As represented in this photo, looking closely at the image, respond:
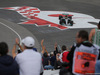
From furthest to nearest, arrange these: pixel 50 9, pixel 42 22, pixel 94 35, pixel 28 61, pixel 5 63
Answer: pixel 50 9, pixel 42 22, pixel 94 35, pixel 28 61, pixel 5 63

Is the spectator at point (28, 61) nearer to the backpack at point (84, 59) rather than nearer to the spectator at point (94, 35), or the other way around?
the backpack at point (84, 59)

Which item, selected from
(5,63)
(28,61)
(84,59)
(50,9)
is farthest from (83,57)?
(50,9)

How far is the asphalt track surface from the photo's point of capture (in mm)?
17219

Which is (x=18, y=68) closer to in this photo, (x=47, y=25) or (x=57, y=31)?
(x=57, y=31)

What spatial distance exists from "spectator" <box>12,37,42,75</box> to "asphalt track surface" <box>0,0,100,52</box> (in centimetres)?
1041

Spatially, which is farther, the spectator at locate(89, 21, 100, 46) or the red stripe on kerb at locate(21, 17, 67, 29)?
the red stripe on kerb at locate(21, 17, 67, 29)

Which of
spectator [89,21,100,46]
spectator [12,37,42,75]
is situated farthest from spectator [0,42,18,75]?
spectator [89,21,100,46]

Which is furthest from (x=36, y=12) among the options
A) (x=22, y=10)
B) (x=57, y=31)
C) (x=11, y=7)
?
(x=57, y=31)

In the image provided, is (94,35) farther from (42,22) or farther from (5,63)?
(42,22)

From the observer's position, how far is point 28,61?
4.67 m

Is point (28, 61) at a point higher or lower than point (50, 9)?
lower

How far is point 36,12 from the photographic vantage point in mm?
27062

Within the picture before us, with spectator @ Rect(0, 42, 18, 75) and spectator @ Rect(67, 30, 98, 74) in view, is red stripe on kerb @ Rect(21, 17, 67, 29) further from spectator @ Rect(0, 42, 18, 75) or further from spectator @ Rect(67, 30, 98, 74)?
spectator @ Rect(0, 42, 18, 75)

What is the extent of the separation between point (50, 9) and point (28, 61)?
2490cm
